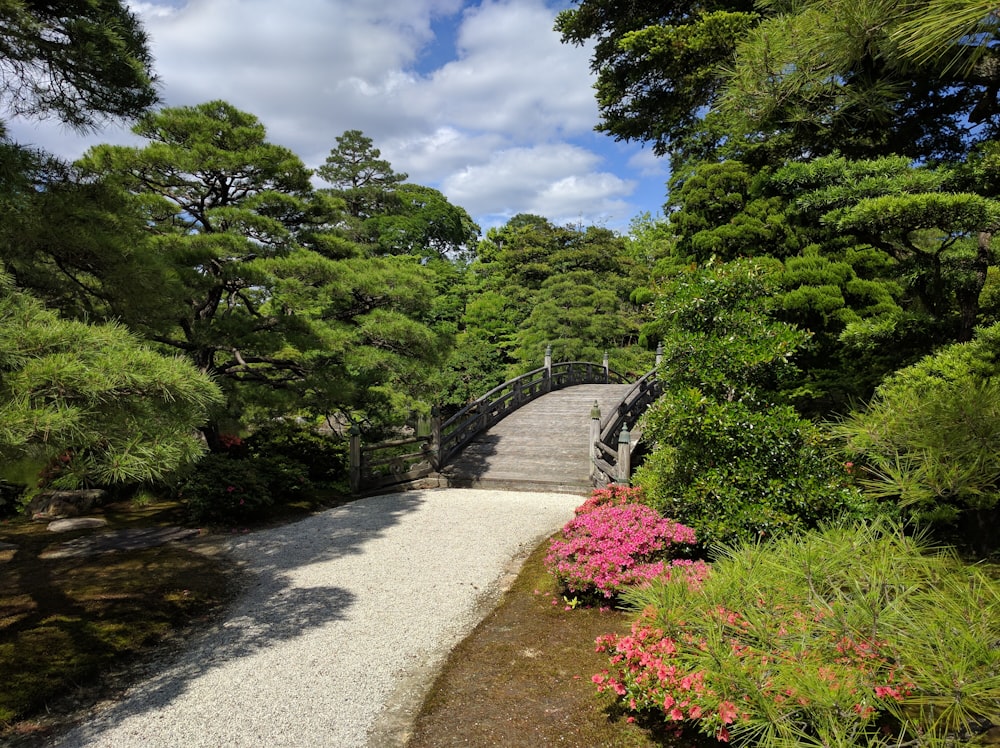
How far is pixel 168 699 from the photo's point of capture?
3.77 metres

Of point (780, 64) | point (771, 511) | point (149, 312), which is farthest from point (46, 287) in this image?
point (771, 511)

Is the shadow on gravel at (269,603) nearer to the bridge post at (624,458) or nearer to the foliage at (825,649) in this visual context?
the foliage at (825,649)

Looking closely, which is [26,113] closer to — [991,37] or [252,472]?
[252,472]

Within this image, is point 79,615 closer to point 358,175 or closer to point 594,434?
point 594,434

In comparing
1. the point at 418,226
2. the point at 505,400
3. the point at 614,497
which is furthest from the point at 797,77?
the point at 418,226

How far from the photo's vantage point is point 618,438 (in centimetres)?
1115

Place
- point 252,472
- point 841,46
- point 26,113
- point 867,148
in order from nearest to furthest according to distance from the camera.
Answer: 1. point 841,46
2. point 26,113
3. point 867,148
4. point 252,472

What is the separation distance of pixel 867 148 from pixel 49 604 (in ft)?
34.8

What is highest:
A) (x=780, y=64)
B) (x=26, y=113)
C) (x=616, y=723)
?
(x=26, y=113)

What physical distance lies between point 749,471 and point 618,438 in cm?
601

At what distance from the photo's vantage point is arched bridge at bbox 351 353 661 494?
34.5 ft

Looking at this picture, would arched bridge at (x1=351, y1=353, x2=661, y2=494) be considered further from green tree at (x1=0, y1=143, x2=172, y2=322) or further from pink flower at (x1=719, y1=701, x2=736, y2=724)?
pink flower at (x1=719, y1=701, x2=736, y2=724)

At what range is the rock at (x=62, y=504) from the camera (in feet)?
27.7

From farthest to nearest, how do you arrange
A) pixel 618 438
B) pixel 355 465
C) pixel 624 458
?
pixel 618 438 → pixel 355 465 → pixel 624 458
